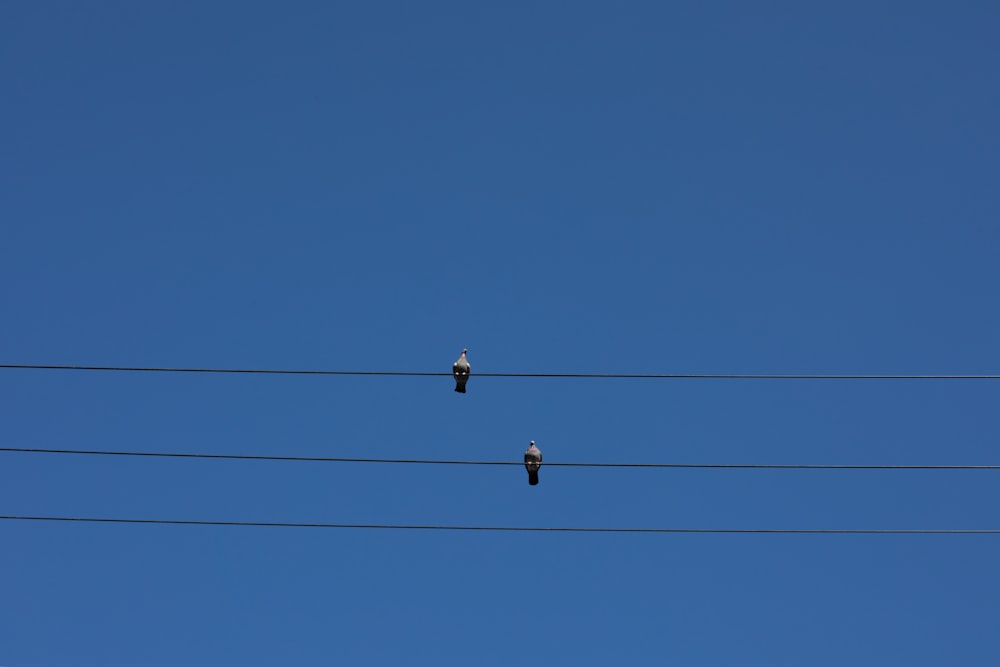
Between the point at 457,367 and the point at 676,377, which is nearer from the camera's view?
the point at 676,377

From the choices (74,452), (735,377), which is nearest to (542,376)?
(735,377)

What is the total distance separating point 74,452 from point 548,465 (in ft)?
16.3

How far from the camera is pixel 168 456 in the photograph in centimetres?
1438

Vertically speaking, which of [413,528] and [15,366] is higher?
[15,366]

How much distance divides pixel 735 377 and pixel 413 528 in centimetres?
371

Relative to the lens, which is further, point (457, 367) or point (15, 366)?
point (457, 367)

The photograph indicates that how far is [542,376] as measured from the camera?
14281 mm

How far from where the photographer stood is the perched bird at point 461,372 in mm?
16078

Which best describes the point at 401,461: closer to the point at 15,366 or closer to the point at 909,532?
the point at 15,366

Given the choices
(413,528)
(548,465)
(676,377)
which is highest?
(676,377)

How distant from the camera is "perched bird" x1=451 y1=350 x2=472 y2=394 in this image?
52.7 feet

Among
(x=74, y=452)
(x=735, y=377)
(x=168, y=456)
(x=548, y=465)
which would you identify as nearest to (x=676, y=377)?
(x=735, y=377)

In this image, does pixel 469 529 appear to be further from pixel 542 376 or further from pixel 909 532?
pixel 909 532

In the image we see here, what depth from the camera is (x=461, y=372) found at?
54.5ft
